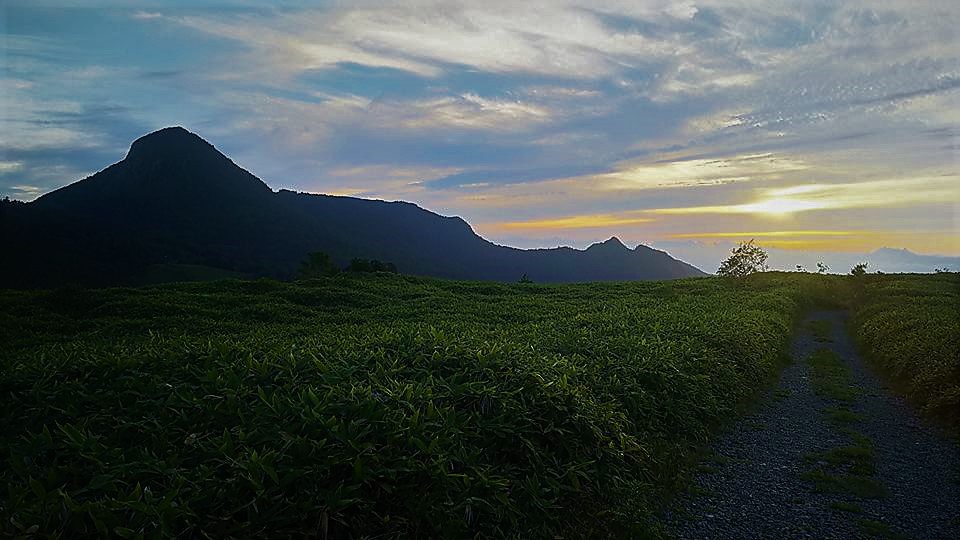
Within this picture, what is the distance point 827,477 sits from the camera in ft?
27.7

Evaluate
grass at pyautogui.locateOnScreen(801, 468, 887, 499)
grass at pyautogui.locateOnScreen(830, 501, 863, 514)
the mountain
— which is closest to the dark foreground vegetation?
grass at pyautogui.locateOnScreen(801, 468, 887, 499)

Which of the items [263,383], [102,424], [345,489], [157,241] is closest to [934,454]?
[345,489]

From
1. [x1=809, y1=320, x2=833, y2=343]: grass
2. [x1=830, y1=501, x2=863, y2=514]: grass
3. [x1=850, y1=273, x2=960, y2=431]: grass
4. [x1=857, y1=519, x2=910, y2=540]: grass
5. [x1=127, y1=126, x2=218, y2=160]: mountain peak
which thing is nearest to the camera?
[x1=857, y1=519, x2=910, y2=540]: grass

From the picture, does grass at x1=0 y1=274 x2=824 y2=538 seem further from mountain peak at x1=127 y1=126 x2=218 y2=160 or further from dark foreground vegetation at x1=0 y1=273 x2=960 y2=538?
mountain peak at x1=127 y1=126 x2=218 y2=160

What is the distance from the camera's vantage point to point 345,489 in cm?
471

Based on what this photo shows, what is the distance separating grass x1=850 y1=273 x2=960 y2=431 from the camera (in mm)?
11616

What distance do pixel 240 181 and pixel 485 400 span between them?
176 m

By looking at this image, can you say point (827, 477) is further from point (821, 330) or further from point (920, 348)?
point (821, 330)

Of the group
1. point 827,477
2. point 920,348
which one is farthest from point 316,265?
point 827,477

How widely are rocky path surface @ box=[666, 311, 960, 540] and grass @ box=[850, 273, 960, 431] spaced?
1.81ft

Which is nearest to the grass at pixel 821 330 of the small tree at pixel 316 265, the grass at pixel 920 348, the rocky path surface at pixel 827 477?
the grass at pixel 920 348

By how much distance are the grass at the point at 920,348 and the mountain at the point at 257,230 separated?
7790 centimetres

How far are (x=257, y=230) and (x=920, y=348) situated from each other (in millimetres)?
144082

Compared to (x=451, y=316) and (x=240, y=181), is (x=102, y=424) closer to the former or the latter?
(x=451, y=316)
